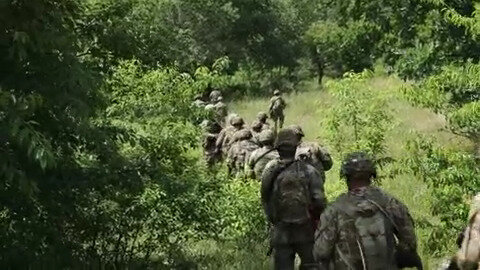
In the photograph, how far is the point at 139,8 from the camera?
31.1 feet

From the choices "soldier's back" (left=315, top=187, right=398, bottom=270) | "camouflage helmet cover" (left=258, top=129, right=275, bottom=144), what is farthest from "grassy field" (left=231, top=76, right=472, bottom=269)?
"soldier's back" (left=315, top=187, right=398, bottom=270)

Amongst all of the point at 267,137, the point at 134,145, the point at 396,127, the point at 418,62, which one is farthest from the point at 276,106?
the point at 134,145

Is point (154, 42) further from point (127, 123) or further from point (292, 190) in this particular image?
point (292, 190)

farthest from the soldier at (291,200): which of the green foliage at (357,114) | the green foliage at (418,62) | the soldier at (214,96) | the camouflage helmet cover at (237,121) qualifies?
the soldier at (214,96)

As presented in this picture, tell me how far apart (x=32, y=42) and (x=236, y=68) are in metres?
37.3

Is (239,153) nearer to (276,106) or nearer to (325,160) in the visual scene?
(325,160)

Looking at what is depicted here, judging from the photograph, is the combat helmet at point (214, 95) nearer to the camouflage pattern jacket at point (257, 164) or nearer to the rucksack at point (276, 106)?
the rucksack at point (276, 106)

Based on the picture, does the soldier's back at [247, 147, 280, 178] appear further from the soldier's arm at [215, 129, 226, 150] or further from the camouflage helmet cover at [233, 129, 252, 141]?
the soldier's arm at [215, 129, 226, 150]

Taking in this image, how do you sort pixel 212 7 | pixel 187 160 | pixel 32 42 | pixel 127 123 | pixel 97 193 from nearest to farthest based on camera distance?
pixel 32 42 → pixel 97 193 → pixel 127 123 → pixel 187 160 → pixel 212 7

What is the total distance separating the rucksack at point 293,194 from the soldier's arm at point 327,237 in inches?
82.0

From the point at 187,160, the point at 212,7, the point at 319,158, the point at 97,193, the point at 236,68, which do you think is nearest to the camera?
the point at 97,193

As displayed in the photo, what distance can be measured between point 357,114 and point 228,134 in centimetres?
572

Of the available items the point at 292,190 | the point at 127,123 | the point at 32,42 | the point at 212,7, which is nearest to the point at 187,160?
the point at 127,123

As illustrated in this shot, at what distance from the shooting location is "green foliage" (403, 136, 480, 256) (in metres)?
8.59
